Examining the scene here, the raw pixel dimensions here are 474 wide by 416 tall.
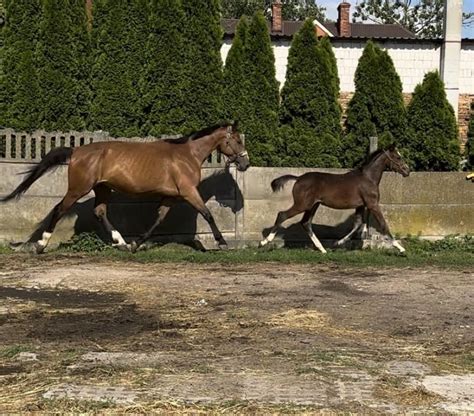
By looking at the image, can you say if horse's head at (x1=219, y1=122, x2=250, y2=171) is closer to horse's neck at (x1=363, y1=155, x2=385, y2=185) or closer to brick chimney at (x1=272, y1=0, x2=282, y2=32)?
horse's neck at (x1=363, y1=155, x2=385, y2=185)

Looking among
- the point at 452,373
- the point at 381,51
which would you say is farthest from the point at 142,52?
the point at 452,373

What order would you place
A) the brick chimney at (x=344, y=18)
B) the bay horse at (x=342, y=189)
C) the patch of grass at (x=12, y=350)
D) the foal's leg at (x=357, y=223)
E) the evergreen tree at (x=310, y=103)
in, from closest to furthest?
1. the patch of grass at (x=12, y=350)
2. the bay horse at (x=342, y=189)
3. the foal's leg at (x=357, y=223)
4. the evergreen tree at (x=310, y=103)
5. the brick chimney at (x=344, y=18)

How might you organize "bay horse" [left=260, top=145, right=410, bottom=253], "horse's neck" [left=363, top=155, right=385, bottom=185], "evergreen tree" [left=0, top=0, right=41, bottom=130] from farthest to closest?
"evergreen tree" [left=0, top=0, right=41, bottom=130] → "horse's neck" [left=363, top=155, right=385, bottom=185] → "bay horse" [left=260, top=145, right=410, bottom=253]

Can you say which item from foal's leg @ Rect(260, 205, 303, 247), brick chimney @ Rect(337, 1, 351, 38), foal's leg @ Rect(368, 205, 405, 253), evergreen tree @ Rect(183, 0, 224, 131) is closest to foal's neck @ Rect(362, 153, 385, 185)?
foal's leg @ Rect(368, 205, 405, 253)

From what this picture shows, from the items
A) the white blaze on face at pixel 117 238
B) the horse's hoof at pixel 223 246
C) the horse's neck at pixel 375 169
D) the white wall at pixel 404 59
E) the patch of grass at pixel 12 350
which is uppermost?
the white wall at pixel 404 59

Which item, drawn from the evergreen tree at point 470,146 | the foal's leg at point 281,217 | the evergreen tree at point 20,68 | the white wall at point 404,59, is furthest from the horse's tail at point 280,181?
the evergreen tree at point 470,146

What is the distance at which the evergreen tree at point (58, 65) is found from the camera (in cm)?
1333

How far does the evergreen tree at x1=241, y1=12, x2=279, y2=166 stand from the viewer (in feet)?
47.3

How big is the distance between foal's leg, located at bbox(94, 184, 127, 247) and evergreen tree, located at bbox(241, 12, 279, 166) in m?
4.09

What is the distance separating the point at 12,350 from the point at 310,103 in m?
10.3

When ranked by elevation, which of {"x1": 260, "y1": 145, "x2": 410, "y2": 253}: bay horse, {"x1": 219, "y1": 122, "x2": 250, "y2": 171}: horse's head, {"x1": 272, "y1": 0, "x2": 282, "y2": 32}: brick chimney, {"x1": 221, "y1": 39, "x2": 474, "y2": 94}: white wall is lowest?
{"x1": 260, "y1": 145, "x2": 410, "y2": 253}: bay horse

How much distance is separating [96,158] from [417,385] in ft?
23.5

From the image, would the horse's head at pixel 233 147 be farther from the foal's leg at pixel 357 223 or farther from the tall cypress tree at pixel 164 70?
the tall cypress tree at pixel 164 70

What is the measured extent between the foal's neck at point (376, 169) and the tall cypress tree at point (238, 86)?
3.34 meters
